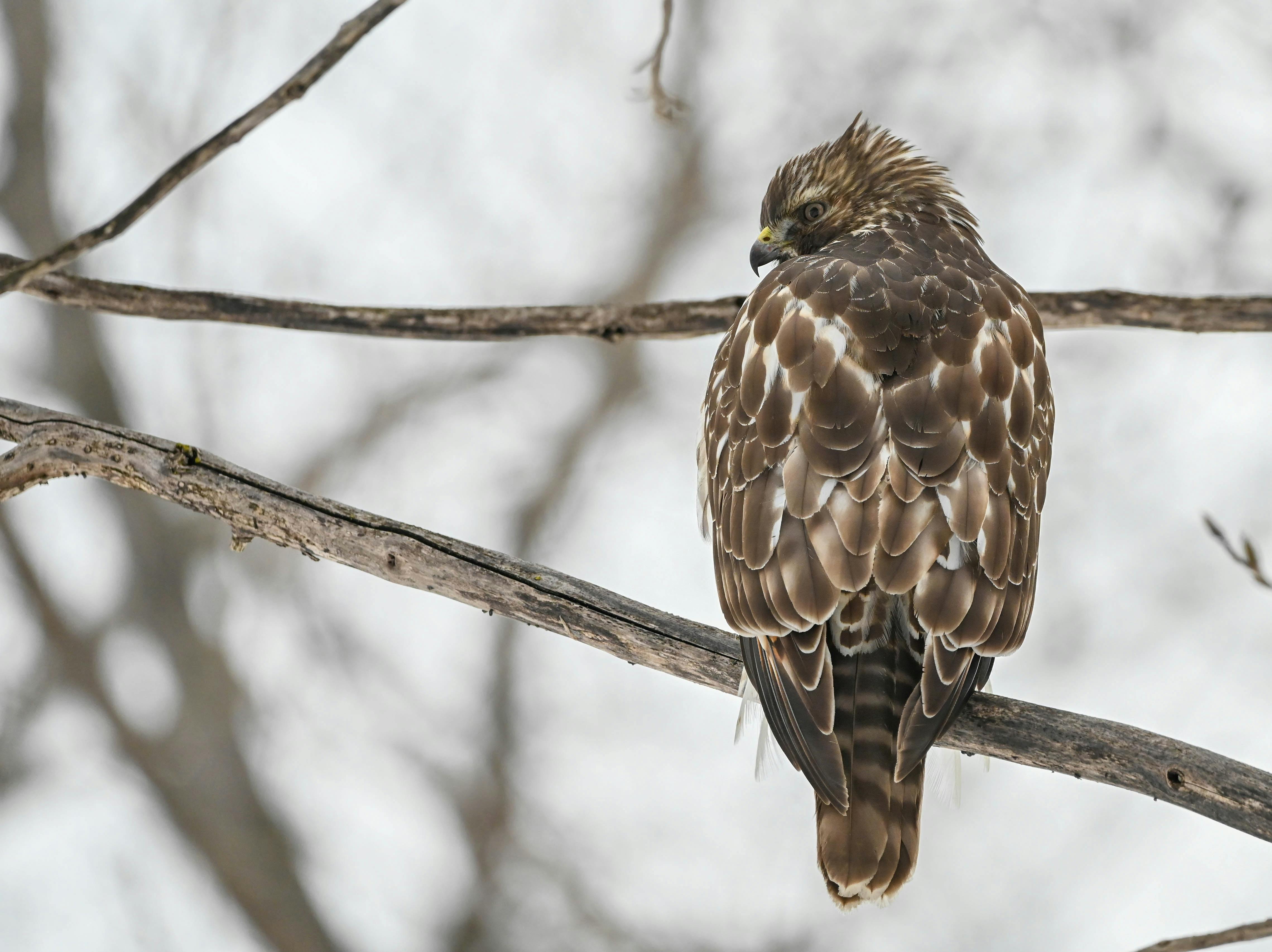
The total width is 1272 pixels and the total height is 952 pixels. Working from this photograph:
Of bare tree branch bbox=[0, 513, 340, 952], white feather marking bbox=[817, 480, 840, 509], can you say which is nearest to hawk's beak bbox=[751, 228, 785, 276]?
white feather marking bbox=[817, 480, 840, 509]

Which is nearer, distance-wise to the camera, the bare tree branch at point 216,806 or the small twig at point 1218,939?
the small twig at point 1218,939

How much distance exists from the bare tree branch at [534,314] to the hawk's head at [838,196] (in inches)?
16.8

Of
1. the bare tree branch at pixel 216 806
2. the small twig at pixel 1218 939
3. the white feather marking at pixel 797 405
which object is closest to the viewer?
the small twig at pixel 1218 939

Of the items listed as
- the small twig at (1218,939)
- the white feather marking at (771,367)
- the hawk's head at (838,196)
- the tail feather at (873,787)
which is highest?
the hawk's head at (838,196)

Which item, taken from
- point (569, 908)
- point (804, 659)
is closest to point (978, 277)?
point (804, 659)

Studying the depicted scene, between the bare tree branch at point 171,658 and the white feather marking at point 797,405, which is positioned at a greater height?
the bare tree branch at point 171,658

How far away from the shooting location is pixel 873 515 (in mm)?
2861

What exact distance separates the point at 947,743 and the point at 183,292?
2637 millimetres

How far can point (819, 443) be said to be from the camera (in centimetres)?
299

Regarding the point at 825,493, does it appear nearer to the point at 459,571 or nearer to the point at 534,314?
the point at 459,571

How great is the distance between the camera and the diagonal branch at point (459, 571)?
274 centimetres

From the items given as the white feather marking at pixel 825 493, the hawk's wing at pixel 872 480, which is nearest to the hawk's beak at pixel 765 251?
the hawk's wing at pixel 872 480

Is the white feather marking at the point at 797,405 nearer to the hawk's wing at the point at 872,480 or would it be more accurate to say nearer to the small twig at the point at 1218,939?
the hawk's wing at the point at 872,480

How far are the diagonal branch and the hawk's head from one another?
1763 millimetres
